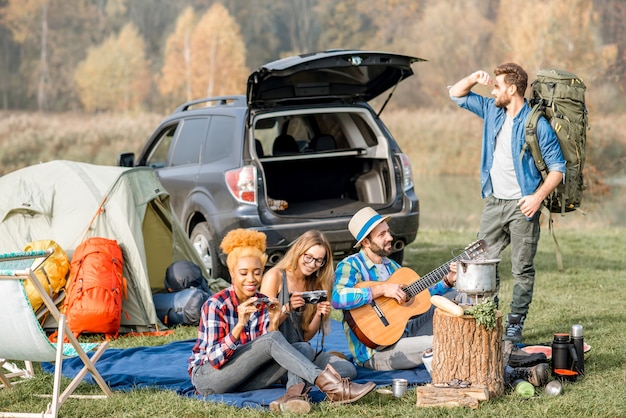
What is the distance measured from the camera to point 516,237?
5.85m

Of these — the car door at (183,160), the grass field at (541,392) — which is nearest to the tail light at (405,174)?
the grass field at (541,392)

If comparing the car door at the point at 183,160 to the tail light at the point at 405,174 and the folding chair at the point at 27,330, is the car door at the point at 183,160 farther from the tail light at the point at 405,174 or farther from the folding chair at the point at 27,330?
the folding chair at the point at 27,330

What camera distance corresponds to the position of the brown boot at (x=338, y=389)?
462 centimetres

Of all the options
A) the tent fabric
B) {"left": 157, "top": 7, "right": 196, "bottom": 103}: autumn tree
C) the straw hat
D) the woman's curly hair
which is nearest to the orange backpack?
the tent fabric

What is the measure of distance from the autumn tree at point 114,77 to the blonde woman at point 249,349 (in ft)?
118

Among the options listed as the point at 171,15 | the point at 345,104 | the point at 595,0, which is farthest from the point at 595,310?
the point at 171,15

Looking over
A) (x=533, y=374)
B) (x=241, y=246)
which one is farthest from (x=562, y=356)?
(x=241, y=246)

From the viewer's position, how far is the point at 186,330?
269 inches

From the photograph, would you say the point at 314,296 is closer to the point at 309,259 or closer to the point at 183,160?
the point at 309,259

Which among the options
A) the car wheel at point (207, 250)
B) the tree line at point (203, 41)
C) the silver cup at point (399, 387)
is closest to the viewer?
the silver cup at point (399, 387)

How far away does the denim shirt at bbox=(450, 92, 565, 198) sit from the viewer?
5.71m

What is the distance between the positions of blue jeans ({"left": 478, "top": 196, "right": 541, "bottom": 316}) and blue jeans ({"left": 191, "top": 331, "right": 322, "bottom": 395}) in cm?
176

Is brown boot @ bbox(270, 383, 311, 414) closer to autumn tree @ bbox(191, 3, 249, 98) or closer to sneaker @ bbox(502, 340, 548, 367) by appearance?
sneaker @ bbox(502, 340, 548, 367)

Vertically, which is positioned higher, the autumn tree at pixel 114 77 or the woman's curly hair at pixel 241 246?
the autumn tree at pixel 114 77
